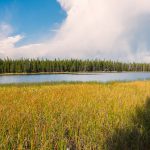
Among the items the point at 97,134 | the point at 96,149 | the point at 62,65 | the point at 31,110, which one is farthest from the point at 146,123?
the point at 62,65

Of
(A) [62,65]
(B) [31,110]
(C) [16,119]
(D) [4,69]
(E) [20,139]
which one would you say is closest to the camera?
(E) [20,139]

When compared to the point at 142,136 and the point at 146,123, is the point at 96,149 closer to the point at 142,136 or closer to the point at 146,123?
the point at 142,136

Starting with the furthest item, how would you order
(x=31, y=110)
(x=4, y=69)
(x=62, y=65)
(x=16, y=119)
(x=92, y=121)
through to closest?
(x=62, y=65) → (x=4, y=69) → (x=31, y=110) → (x=92, y=121) → (x=16, y=119)

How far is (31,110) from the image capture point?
25.4 ft

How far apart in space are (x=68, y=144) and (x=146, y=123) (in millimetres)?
2834

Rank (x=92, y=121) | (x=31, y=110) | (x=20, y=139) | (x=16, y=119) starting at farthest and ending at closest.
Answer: (x=31, y=110)
(x=92, y=121)
(x=16, y=119)
(x=20, y=139)

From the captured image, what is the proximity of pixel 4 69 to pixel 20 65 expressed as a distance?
8.01 meters

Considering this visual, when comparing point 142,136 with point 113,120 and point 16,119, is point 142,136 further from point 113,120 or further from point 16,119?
point 16,119

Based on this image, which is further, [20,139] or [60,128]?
[60,128]

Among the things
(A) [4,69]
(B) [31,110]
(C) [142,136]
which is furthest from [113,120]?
(A) [4,69]

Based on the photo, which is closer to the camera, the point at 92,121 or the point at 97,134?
the point at 97,134

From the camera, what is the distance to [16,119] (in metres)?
6.19

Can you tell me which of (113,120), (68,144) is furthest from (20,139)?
(113,120)

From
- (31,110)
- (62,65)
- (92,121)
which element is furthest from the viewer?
(62,65)
